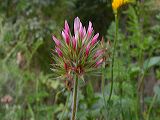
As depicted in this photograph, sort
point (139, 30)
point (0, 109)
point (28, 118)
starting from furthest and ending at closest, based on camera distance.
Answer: point (28, 118), point (0, 109), point (139, 30)

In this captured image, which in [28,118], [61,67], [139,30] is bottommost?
[28,118]

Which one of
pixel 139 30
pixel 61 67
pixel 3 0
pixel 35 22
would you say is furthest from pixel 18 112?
pixel 3 0

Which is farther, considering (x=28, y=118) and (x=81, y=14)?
(x=81, y=14)

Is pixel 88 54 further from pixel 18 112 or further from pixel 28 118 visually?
pixel 28 118

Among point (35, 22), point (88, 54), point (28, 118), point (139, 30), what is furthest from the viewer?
point (35, 22)

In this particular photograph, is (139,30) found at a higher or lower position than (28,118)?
higher

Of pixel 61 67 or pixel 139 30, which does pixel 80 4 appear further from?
pixel 61 67
